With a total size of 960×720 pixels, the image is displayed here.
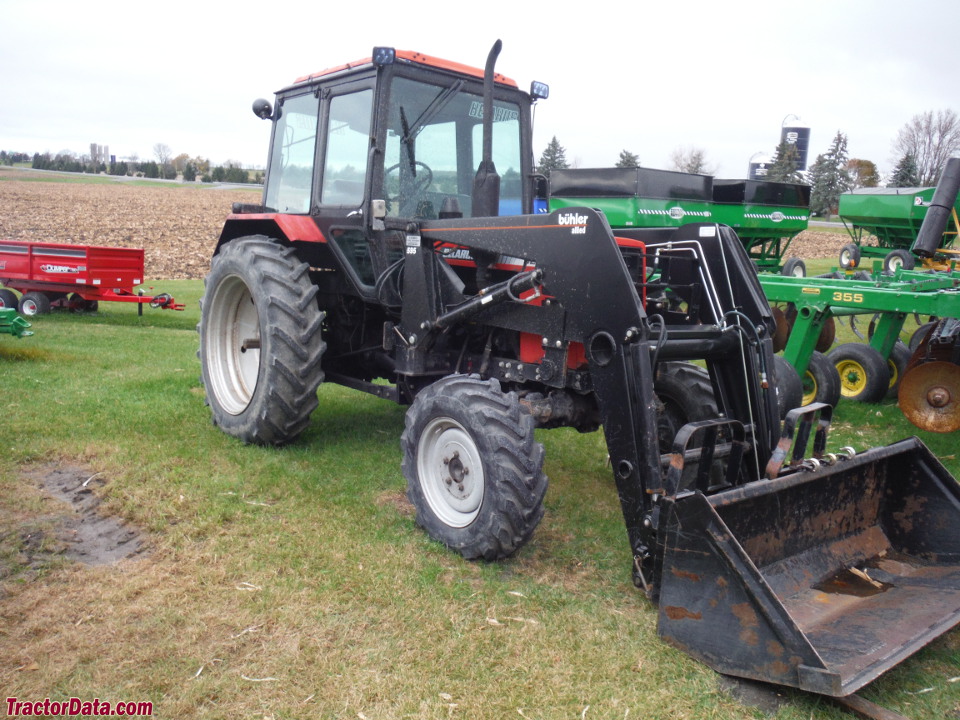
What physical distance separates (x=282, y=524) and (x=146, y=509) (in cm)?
77

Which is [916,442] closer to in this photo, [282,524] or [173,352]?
[282,524]

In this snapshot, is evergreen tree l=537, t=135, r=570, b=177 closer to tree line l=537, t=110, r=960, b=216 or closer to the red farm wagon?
tree line l=537, t=110, r=960, b=216

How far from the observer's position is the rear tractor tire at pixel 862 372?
7.87 metres


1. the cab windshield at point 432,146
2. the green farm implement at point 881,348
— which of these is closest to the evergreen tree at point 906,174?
the green farm implement at point 881,348

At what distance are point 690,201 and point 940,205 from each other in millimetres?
7060

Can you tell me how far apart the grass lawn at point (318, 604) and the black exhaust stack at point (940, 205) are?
19.6 ft

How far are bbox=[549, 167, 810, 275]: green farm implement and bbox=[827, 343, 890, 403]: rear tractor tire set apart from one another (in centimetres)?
587

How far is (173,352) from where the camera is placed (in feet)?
29.6

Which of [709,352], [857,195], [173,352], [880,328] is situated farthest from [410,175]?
[857,195]

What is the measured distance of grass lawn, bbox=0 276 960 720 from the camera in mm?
2799

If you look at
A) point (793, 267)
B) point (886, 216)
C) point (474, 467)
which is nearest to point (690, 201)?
point (793, 267)

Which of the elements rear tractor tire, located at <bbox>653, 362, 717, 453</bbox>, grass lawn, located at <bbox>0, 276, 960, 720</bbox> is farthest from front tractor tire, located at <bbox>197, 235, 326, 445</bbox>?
rear tractor tire, located at <bbox>653, 362, 717, 453</bbox>

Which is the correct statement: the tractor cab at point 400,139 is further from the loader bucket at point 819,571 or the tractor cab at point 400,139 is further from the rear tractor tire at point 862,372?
the rear tractor tire at point 862,372

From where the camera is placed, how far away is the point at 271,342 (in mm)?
4961
